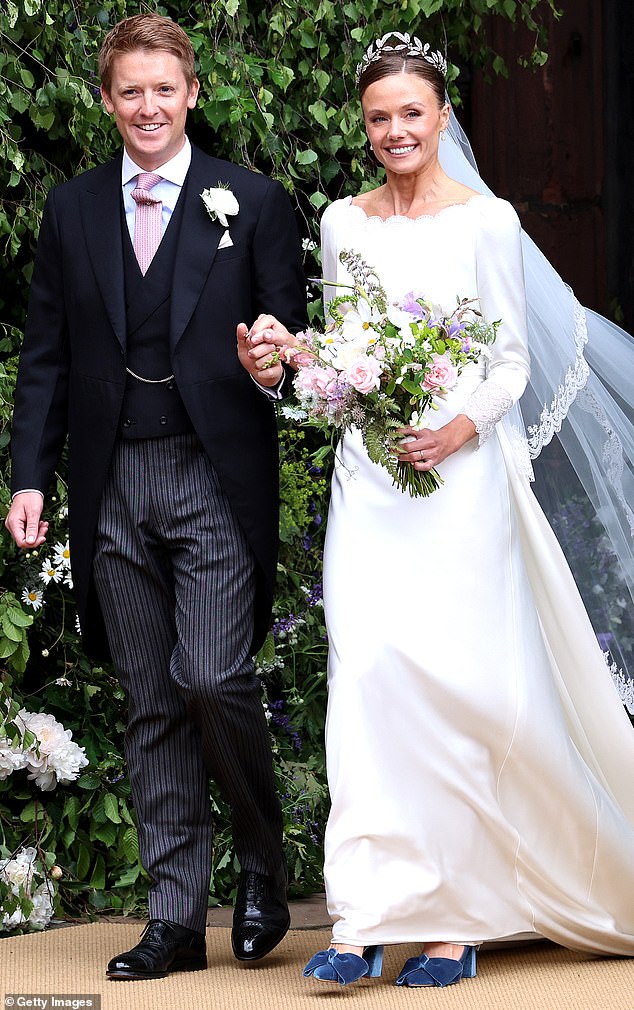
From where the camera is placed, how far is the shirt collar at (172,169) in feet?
11.9

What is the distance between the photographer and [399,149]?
358 centimetres

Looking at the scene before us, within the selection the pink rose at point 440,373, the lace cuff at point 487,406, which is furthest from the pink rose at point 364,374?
the lace cuff at point 487,406

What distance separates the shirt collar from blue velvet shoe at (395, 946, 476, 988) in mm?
1854

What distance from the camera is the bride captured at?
133 inches

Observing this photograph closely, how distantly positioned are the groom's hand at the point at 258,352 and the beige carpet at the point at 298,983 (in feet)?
4.46

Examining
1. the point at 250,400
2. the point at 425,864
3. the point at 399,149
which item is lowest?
the point at 425,864

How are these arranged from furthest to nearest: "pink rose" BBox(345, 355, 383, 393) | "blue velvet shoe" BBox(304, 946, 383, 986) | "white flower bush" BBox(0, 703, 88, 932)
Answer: "white flower bush" BBox(0, 703, 88, 932)
"blue velvet shoe" BBox(304, 946, 383, 986)
"pink rose" BBox(345, 355, 383, 393)

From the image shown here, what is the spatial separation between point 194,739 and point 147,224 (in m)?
1.21

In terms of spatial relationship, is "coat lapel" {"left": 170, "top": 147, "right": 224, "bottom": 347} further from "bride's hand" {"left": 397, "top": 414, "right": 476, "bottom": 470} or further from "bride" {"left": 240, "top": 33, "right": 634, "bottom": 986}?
"bride's hand" {"left": 397, "top": 414, "right": 476, "bottom": 470}

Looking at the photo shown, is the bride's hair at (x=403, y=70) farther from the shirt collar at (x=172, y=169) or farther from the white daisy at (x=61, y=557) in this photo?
the white daisy at (x=61, y=557)

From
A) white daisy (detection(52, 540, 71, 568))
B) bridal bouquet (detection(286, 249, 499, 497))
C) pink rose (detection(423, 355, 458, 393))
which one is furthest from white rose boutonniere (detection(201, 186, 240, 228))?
white daisy (detection(52, 540, 71, 568))

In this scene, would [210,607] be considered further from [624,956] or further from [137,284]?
[624,956]

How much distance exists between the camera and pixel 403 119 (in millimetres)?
3570

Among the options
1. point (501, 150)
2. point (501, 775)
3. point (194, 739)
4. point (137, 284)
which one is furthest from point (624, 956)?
point (501, 150)
